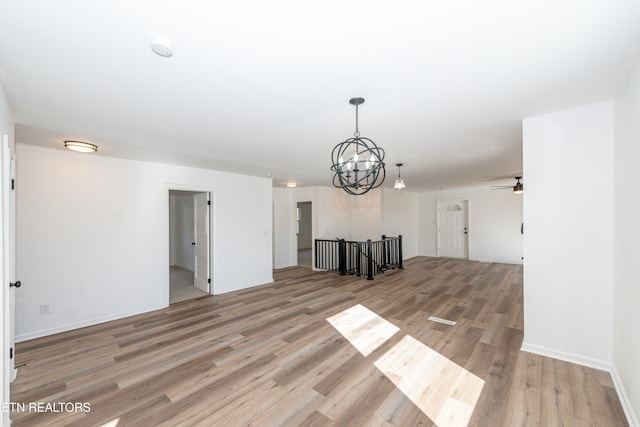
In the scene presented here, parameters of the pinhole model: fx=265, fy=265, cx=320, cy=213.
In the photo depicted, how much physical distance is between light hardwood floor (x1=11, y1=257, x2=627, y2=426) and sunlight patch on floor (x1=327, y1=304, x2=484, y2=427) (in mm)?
12

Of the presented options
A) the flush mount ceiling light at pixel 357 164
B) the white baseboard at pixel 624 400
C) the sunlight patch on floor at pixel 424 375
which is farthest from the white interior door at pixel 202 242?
the white baseboard at pixel 624 400

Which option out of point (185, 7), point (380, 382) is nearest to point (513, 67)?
point (185, 7)

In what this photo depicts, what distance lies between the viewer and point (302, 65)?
171cm

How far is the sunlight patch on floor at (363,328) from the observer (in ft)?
10.3

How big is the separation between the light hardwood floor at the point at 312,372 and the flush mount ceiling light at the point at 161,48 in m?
2.51

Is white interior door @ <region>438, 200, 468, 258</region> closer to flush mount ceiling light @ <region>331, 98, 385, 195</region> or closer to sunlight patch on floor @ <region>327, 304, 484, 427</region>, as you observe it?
sunlight patch on floor @ <region>327, 304, 484, 427</region>

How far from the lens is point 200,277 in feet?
18.8

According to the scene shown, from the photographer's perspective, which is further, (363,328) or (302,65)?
(363,328)

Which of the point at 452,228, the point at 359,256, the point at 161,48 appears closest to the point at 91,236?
the point at 161,48

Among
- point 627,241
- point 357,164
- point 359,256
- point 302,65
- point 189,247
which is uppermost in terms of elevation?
point 302,65

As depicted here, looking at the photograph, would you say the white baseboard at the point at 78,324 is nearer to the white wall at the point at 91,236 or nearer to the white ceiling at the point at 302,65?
the white wall at the point at 91,236

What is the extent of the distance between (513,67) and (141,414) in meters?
3.71

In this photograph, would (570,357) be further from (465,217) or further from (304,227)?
(304,227)

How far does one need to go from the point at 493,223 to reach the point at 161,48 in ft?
30.7
